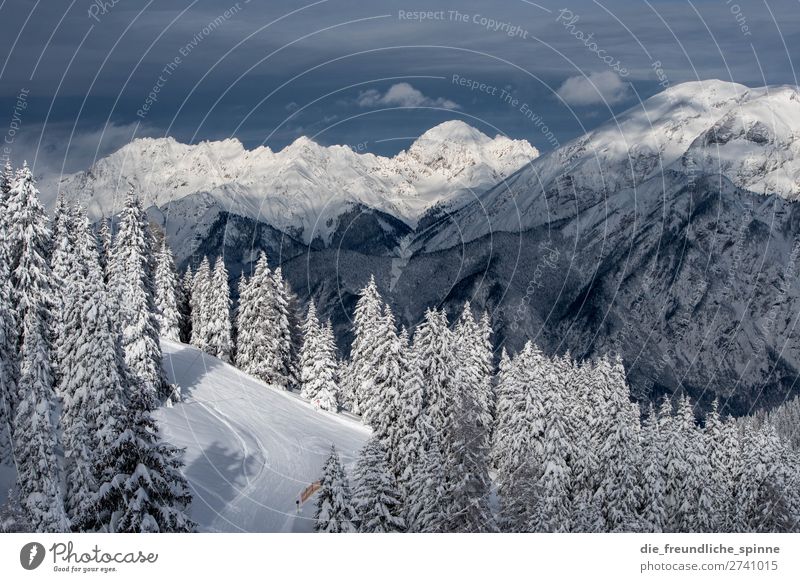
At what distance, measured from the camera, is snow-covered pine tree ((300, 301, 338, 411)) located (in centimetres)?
7869

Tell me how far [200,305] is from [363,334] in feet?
66.6

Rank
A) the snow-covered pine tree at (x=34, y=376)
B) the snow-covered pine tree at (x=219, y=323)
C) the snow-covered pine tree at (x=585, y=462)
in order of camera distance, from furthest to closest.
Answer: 1. the snow-covered pine tree at (x=219, y=323)
2. the snow-covered pine tree at (x=585, y=462)
3. the snow-covered pine tree at (x=34, y=376)

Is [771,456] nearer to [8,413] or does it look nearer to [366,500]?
[366,500]

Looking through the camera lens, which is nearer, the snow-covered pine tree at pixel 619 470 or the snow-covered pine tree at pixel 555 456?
the snow-covered pine tree at pixel 555 456

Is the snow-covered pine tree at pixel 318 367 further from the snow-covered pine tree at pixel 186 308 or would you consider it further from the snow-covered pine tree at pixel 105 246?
the snow-covered pine tree at pixel 186 308

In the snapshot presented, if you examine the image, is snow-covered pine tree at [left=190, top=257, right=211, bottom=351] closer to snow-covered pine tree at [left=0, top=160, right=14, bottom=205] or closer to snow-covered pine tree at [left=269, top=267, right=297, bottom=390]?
snow-covered pine tree at [left=269, top=267, right=297, bottom=390]

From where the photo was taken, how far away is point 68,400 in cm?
4084

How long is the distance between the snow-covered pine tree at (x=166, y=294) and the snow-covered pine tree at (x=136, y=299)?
13.5m

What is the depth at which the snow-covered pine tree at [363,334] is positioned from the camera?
244ft

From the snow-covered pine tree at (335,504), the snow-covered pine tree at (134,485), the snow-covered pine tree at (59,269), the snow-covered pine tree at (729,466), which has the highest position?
the snow-covered pine tree at (59,269)

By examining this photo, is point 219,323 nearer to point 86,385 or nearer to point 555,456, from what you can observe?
point 555,456

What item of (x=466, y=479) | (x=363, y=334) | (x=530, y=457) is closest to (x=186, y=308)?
(x=363, y=334)

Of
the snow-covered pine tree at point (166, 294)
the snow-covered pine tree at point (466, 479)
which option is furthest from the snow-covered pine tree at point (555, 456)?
the snow-covered pine tree at point (166, 294)
